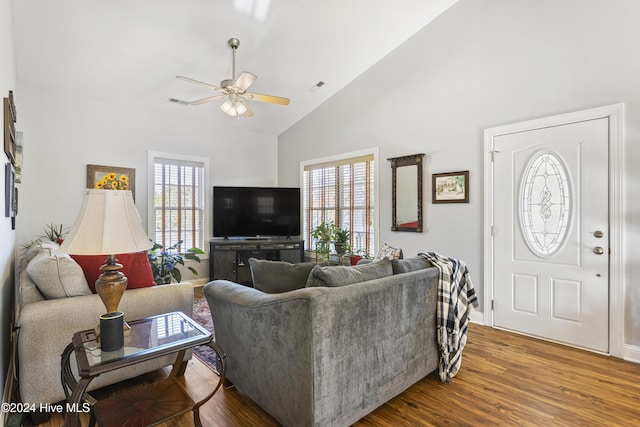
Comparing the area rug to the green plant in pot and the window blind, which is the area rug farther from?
the green plant in pot

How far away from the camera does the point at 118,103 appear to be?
441cm

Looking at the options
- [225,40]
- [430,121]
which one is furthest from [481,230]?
[225,40]

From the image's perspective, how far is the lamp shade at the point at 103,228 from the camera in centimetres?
147

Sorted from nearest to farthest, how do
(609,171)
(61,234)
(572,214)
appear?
(609,171), (572,214), (61,234)

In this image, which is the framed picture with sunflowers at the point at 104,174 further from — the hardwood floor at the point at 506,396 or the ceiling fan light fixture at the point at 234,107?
the hardwood floor at the point at 506,396

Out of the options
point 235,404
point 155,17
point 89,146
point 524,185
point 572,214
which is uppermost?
point 155,17

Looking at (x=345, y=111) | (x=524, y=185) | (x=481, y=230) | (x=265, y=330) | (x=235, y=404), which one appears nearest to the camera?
(x=265, y=330)

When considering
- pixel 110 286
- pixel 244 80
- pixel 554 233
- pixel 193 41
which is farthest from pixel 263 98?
pixel 554 233

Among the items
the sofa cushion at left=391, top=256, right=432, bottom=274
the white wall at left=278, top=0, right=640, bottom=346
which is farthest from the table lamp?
the white wall at left=278, top=0, right=640, bottom=346

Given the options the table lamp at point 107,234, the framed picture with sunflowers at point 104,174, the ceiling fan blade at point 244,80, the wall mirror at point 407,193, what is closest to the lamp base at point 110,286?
the table lamp at point 107,234

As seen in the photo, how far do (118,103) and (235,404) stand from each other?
14.0 ft

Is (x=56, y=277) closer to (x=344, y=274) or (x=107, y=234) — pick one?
(x=107, y=234)

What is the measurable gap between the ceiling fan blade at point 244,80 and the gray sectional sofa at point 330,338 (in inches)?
78.4

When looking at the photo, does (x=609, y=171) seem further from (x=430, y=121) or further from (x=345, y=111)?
(x=345, y=111)
